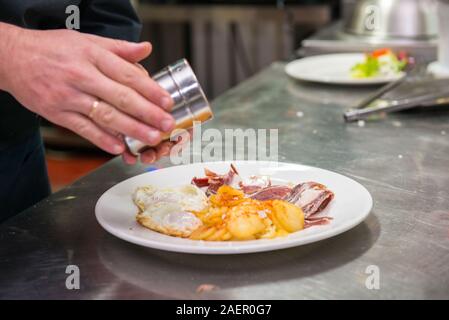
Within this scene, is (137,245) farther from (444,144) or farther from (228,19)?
(228,19)

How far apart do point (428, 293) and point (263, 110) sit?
39.7 inches

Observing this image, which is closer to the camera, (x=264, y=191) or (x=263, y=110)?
(x=264, y=191)

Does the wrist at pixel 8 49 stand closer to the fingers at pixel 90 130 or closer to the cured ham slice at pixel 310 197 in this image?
the fingers at pixel 90 130

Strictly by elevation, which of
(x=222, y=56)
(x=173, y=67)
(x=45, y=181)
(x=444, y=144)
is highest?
(x=173, y=67)

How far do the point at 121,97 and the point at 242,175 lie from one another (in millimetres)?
394

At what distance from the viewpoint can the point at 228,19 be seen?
148 inches

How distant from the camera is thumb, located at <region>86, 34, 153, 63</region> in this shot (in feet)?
3.26

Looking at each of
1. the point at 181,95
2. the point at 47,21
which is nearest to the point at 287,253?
the point at 181,95

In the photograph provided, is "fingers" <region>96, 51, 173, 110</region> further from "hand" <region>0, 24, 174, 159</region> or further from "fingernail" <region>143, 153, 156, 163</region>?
"fingernail" <region>143, 153, 156, 163</region>

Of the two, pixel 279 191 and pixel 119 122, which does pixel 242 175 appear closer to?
pixel 279 191

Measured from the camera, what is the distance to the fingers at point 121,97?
0.94 metres

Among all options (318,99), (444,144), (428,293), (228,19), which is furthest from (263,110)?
(228,19)

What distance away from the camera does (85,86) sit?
0.94 metres
